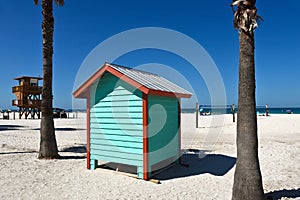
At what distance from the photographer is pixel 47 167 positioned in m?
7.44

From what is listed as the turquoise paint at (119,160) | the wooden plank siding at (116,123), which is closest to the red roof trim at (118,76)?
the wooden plank siding at (116,123)

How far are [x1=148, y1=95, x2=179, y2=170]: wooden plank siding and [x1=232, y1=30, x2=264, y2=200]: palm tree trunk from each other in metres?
2.64

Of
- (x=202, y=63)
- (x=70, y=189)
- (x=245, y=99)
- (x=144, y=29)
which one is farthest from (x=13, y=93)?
(x=245, y=99)

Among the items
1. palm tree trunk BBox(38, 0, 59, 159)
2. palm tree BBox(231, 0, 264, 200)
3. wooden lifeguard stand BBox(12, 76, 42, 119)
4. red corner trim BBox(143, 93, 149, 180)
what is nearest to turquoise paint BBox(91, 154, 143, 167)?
red corner trim BBox(143, 93, 149, 180)

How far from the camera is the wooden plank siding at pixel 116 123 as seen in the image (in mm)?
6316

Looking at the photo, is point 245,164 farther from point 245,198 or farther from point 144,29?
point 144,29

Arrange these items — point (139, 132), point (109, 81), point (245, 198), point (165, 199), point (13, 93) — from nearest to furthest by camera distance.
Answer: point (245, 198), point (165, 199), point (139, 132), point (109, 81), point (13, 93)

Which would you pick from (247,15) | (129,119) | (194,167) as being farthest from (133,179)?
(247,15)

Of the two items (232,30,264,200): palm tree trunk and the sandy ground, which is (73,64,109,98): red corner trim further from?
(232,30,264,200): palm tree trunk

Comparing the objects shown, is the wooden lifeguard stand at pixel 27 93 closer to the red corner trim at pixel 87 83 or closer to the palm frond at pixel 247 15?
the red corner trim at pixel 87 83

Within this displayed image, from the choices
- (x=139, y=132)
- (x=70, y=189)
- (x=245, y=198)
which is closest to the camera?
(x=245, y=198)

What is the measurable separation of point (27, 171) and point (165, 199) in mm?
4507

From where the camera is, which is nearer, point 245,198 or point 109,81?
point 245,198

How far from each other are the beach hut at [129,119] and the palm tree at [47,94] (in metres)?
1.83
